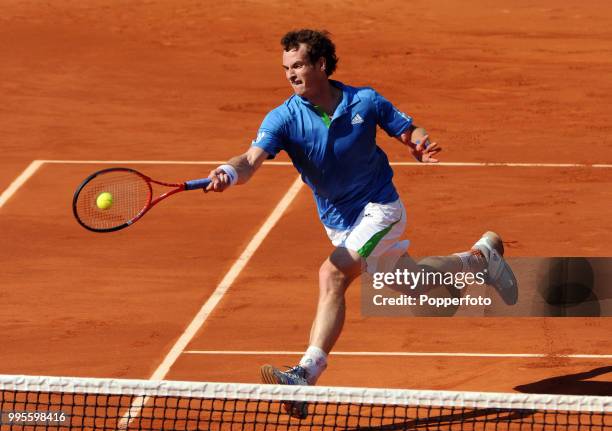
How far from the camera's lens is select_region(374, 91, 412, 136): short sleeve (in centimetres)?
942

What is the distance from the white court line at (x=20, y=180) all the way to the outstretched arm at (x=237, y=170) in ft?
22.4

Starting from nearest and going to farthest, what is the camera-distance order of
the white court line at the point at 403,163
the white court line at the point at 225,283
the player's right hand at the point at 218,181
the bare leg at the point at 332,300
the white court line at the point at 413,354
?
the player's right hand at the point at 218,181 < the bare leg at the point at 332,300 < the white court line at the point at 413,354 < the white court line at the point at 225,283 < the white court line at the point at 403,163

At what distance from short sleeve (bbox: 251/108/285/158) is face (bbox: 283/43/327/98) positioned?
219 millimetres

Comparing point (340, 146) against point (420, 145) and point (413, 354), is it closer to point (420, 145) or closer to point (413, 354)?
point (420, 145)

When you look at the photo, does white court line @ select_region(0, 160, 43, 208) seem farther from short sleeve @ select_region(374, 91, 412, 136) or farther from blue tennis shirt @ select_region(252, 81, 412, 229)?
short sleeve @ select_region(374, 91, 412, 136)

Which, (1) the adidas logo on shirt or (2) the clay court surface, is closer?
(1) the adidas logo on shirt

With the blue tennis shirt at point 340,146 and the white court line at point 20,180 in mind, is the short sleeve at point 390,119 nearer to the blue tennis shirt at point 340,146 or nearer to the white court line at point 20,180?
the blue tennis shirt at point 340,146

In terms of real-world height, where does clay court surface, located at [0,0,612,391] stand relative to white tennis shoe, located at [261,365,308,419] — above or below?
below

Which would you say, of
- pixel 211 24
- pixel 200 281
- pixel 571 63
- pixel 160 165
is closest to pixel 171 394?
pixel 200 281

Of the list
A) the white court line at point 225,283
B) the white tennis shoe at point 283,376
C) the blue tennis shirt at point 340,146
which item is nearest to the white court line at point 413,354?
the white court line at point 225,283

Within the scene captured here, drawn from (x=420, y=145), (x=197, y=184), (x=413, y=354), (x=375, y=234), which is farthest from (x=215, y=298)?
(x=197, y=184)

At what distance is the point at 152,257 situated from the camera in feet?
44.1

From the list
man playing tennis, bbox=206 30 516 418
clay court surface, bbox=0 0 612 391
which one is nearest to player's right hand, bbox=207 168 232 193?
man playing tennis, bbox=206 30 516 418

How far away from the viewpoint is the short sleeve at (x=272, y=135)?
29.9 feet
